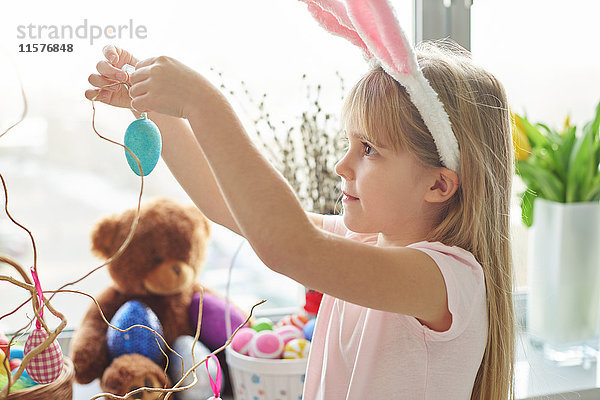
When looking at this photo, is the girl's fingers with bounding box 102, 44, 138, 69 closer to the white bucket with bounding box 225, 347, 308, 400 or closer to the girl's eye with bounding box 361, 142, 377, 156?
the girl's eye with bounding box 361, 142, 377, 156

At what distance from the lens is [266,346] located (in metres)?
1.11

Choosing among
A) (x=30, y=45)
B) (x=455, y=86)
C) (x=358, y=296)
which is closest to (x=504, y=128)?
(x=455, y=86)

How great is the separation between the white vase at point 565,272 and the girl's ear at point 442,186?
636 millimetres

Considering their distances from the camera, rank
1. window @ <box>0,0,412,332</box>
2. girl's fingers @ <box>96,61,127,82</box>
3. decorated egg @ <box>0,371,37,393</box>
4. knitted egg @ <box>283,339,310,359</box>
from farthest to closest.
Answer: window @ <box>0,0,412,332</box>, knitted egg @ <box>283,339,310,359</box>, decorated egg @ <box>0,371,37,393</box>, girl's fingers @ <box>96,61,127,82</box>

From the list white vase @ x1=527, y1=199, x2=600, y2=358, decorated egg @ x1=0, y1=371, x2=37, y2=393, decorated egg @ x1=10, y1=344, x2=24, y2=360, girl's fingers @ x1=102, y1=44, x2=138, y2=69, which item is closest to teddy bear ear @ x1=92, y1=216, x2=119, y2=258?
decorated egg @ x1=10, y1=344, x2=24, y2=360

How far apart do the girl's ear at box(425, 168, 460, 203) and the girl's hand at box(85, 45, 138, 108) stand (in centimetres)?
38

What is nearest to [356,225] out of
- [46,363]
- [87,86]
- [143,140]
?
[143,140]

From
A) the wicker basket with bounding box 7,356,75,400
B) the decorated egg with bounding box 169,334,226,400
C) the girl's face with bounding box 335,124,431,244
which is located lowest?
the decorated egg with bounding box 169,334,226,400

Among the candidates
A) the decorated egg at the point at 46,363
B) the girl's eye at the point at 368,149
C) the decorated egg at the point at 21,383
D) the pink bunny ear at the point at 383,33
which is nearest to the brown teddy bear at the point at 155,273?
the decorated egg at the point at 21,383

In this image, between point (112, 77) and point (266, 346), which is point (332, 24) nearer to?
point (112, 77)

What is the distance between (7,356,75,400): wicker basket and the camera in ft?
2.59

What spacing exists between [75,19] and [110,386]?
2.10 ft

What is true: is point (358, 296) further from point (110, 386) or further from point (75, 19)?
point (75, 19)

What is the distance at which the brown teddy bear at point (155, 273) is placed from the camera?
116 cm
